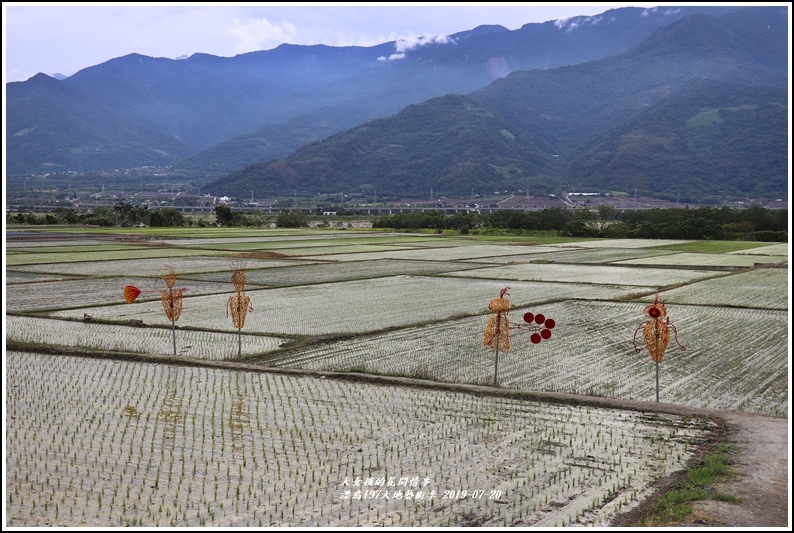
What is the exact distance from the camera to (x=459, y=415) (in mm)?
13625

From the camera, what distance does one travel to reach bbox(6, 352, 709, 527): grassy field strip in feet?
30.6

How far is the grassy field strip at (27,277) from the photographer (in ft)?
113

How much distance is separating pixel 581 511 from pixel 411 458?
2.63 meters

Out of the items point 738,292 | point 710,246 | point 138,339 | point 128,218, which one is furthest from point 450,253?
point 128,218

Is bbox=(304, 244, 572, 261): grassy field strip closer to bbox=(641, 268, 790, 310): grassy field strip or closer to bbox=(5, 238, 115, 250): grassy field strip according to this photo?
bbox=(641, 268, 790, 310): grassy field strip

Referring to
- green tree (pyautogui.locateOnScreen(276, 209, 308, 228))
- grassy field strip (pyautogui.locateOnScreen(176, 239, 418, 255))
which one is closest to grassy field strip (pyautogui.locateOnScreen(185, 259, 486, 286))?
grassy field strip (pyautogui.locateOnScreen(176, 239, 418, 255))

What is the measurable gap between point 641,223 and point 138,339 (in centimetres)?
6970

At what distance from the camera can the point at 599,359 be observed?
1900 cm

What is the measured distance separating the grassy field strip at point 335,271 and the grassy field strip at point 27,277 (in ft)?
18.9

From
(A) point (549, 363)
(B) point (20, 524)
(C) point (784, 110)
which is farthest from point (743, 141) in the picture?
(B) point (20, 524)

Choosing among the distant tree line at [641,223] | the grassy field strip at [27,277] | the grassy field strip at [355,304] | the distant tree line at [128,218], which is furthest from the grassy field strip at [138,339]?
the distant tree line at [128,218]

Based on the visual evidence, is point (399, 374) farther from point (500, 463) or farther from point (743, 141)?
point (743, 141)

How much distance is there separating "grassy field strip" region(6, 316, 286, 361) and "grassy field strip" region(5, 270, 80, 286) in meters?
11.5

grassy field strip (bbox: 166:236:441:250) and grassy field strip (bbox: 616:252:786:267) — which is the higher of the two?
grassy field strip (bbox: 166:236:441:250)
